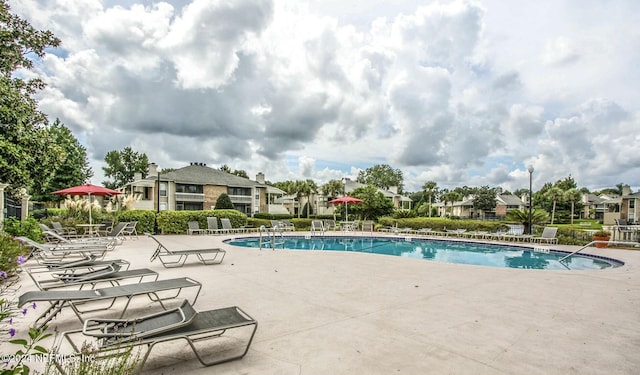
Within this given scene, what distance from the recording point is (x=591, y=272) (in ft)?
26.6

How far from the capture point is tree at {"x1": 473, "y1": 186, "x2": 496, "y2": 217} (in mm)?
56844

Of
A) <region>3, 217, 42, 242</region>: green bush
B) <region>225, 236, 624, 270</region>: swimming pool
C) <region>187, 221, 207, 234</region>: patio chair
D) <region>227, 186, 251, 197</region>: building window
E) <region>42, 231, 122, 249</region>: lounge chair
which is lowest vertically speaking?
<region>225, 236, 624, 270</region>: swimming pool

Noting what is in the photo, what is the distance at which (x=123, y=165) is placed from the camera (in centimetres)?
5194

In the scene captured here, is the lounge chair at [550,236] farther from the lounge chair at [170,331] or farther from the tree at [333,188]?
the tree at [333,188]

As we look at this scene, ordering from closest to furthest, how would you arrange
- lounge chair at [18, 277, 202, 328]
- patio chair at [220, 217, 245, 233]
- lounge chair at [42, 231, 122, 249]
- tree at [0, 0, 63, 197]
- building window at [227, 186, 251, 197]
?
lounge chair at [18, 277, 202, 328]
tree at [0, 0, 63, 197]
lounge chair at [42, 231, 122, 249]
patio chair at [220, 217, 245, 233]
building window at [227, 186, 251, 197]

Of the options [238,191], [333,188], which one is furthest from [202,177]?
[333,188]

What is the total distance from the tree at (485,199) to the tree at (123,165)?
55.4 m

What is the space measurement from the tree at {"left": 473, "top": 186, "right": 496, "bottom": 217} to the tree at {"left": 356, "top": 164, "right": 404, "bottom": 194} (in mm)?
15345

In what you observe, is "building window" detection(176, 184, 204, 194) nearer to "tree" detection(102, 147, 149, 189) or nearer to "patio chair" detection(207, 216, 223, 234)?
"patio chair" detection(207, 216, 223, 234)

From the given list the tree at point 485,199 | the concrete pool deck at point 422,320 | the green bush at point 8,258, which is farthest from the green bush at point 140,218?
the tree at point 485,199

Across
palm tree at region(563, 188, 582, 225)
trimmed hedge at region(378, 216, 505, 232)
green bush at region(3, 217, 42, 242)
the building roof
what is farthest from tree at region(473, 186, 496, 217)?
green bush at region(3, 217, 42, 242)

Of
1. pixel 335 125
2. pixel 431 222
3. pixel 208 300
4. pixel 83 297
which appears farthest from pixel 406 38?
pixel 83 297

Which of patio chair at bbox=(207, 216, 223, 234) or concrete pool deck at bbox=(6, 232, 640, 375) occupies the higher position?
concrete pool deck at bbox=(6, 232, 640, 375)

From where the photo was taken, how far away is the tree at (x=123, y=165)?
51.3m
